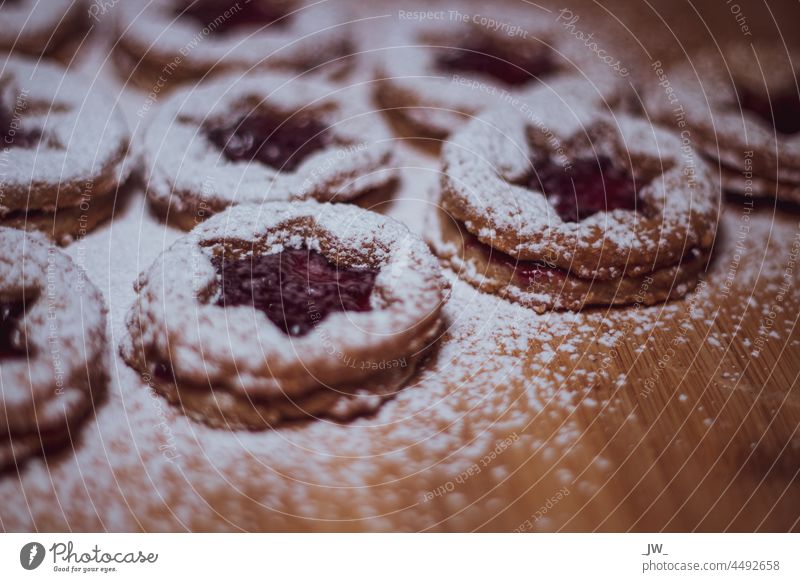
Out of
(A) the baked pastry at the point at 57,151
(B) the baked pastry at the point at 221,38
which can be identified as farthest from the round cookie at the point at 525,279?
(A) the baked pastry at the point at 57,151

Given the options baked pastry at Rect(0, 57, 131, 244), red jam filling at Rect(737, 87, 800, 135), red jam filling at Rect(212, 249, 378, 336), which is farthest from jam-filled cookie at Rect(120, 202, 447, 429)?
red jam filling at Rect(737, 87, 800, 135)

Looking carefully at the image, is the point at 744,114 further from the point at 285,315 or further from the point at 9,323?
the point at 9,323
